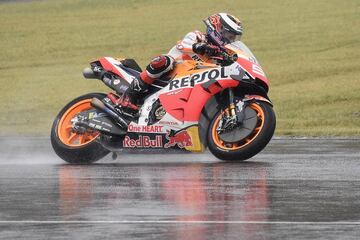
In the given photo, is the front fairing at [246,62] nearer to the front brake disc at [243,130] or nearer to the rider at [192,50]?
the rider at [192,50]

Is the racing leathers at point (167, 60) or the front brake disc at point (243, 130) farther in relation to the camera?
the racing leathers at point (167, 60)

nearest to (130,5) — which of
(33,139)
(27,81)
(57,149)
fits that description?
(27,81)

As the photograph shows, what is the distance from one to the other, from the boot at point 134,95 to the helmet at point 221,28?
0.96 m

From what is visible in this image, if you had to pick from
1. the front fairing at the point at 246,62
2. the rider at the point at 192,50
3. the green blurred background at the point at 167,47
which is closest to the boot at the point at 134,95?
the rider at the point at 192,50

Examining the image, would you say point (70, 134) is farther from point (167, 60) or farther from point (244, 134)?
point (244, 134)

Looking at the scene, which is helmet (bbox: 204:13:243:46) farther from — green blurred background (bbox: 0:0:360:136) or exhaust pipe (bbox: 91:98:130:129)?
green blurred background (bbox: 0:0:360:136)

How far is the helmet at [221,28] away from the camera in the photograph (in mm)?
13219

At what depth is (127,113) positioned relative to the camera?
1334 cm

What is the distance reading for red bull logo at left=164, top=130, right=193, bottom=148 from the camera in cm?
1280

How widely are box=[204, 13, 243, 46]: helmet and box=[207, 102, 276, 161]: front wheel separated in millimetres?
974

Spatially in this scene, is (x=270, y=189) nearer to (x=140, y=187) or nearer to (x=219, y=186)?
(x=219, y=186)

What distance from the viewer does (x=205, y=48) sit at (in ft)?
42.9

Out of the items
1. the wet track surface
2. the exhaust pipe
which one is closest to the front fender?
the wet track surface

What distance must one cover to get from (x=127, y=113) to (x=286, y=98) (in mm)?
14421
